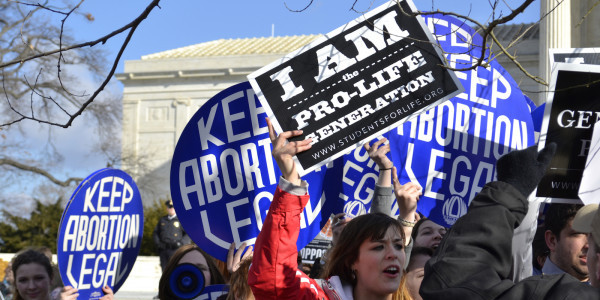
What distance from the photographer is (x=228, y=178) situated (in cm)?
476

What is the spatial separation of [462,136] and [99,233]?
86.8 inches

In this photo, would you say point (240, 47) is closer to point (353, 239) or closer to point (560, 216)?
point (560, 216)

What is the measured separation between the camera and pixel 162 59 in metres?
51.4

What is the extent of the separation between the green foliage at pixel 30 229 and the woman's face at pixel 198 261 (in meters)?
24.4

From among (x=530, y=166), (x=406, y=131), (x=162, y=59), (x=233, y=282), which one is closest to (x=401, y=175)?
(x=406, y=131)

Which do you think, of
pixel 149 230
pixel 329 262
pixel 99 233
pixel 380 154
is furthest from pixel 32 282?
pixel 149 230

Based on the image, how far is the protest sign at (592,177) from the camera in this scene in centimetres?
329

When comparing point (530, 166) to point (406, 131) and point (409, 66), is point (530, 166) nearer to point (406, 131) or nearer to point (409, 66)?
point (409, 66)

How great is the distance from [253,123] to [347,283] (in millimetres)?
1597

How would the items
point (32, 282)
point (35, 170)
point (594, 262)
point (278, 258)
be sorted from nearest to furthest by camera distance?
point (594, 262) < point (278, 258) < point (32, 282) < point (35, 170)

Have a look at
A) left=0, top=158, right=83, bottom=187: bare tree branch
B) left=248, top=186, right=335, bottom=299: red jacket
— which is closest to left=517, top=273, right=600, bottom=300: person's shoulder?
left=248, top=186, right=335, bottom=299: red jacket

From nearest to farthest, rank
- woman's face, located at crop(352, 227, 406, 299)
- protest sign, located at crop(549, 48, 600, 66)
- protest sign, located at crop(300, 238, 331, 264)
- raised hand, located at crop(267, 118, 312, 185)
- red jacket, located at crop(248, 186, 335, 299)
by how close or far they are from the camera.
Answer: red jacket, located at crop(248, 186, 335, 299), raised hand, located at crop(267, 118, 312, 185), woman's face, located at crop(352, 227, 406, 299), protest sign, located at crop(549, 48, 600, 66), protest sign, located at crop(300, 238, 331, 264)

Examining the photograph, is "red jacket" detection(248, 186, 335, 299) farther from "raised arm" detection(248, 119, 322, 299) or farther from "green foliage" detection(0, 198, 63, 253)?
"green foliage" detection(0, 198, 63, 253)

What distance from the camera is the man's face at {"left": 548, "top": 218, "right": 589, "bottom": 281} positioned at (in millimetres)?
3855
